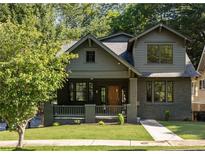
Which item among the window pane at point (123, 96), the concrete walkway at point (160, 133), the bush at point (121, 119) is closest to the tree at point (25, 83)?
the concrete walkway at point (160, 133)

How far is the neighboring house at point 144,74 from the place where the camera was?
28.9m

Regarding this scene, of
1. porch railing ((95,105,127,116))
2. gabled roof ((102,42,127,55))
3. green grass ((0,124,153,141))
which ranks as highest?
gabled roof ((102,42,127,55))

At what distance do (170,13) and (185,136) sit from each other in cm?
3360

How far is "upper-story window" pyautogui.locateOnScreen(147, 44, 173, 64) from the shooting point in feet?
97.8

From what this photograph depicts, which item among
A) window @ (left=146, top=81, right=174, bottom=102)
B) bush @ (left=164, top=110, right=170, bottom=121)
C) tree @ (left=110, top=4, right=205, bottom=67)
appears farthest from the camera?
tree @ (left=110, top=4, right=205, bottom=67)

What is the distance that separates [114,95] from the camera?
31.7 metres

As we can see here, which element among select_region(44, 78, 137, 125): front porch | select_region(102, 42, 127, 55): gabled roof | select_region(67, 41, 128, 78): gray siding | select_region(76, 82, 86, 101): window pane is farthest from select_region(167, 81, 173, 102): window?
select_region(76, 82, 86, 101): window pane

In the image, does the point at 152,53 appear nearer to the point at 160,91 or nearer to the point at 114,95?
the point at 160,91

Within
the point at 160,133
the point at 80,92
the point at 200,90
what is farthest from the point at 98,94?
the point at 200,90

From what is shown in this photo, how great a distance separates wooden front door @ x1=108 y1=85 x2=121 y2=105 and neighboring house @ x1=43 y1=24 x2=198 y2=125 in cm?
55

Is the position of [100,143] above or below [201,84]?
below

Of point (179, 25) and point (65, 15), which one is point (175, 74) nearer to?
point (179, 25)

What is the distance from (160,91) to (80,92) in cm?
606

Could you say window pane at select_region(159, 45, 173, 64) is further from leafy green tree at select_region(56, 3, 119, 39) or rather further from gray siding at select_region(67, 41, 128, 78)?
leafy green tree at select_region(56, 3, 119, 39)
